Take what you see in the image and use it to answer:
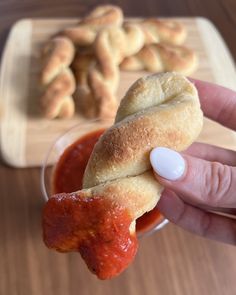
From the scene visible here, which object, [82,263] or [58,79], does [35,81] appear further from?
[82,263]

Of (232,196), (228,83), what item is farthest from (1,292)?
(228,83)

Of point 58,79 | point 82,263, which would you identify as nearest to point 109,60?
point 58,79

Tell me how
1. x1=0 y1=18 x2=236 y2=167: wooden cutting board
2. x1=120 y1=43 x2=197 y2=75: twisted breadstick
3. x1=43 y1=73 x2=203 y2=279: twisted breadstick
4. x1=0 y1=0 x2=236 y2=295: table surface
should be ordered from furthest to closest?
x1=120 y1=43 x2=197 y2=75: twisted breadstick
x1=0 y1=18 x2=236 y2=167: wooden cutting board
x1=0 y1=0 x2=236 y2=295: table surface
x1=43 y1=73 x2=203 y2=279: twisted breadstick

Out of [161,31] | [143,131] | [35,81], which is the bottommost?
[35,81]

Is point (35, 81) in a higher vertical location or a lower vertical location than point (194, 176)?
lower

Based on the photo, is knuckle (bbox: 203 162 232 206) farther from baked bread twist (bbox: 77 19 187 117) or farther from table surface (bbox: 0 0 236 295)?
baked bread twist (bbox: 77 19 187 117)

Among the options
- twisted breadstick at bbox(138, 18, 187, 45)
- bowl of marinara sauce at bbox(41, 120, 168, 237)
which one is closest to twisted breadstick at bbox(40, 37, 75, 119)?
bowl of marinara sauce at bbox(41, 120, 168, 237)

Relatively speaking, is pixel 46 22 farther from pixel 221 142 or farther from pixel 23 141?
pixel 221 142
